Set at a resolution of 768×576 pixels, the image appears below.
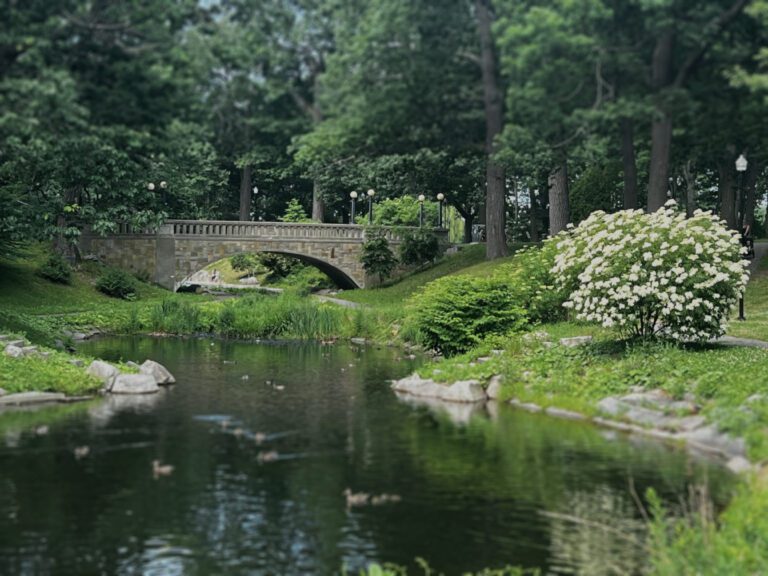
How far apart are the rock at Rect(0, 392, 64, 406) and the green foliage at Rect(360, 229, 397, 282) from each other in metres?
37.4

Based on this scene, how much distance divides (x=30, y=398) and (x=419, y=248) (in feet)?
127

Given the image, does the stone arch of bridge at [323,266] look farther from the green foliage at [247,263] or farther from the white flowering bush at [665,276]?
the white flowering bush at [665,276]

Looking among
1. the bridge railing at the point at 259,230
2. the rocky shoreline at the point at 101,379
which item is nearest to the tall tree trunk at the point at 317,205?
the bridge railing at the point at 259,230

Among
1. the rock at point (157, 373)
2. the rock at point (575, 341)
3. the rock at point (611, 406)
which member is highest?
the rock at point (575, 341)

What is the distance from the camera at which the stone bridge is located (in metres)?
57.0

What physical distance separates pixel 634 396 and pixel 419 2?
9.29 meters

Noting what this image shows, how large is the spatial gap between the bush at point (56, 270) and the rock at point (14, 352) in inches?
1042

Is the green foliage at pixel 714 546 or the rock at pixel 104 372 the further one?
the rock at pixel 104 372

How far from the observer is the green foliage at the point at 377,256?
57656 mm

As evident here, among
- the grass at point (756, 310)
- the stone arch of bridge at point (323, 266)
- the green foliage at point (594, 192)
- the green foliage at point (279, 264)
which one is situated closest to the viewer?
the grass at point (756, 310)

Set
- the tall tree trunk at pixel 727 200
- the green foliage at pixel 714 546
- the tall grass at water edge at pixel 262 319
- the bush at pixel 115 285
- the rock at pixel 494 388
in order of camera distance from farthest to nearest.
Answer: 1. the bush at pixel 115 285
2. the tall tree trunk at pixel 727 200
3. the tall grass at water edge at pixel 262 319
4. the rock at pixel 494 388
5. the green foliage at pixel 714 546

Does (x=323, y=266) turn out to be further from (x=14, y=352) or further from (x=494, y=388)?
(x=494, y=388)

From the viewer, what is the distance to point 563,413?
1941 cm

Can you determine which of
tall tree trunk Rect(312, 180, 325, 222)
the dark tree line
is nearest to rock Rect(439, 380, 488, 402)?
the dark tree line
